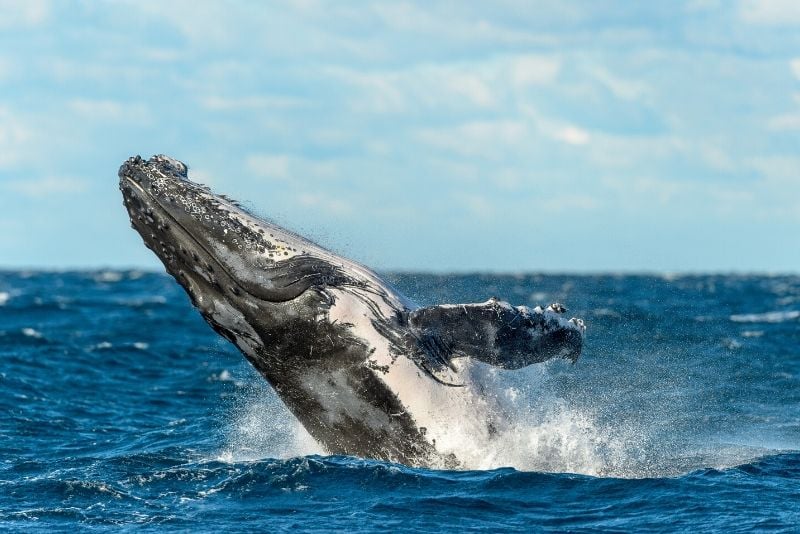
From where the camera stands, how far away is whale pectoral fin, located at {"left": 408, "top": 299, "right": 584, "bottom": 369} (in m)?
11.6

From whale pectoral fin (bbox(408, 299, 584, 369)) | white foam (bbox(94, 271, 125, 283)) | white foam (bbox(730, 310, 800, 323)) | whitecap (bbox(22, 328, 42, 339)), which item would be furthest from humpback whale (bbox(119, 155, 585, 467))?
white foam (bbox(94, 271, 125, 283))

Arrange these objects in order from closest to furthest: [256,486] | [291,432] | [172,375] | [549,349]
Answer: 1. [256,486]
2. [549,349]
3. [291,432]
4. [172,375]

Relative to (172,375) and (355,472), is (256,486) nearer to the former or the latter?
(355,472)

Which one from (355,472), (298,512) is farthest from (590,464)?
(298,512)

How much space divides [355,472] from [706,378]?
9.81 m

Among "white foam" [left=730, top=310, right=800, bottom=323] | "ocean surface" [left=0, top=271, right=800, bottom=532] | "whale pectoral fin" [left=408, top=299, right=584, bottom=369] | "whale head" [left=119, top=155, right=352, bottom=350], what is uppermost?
"whale head" [left=119, top=155, right=352, bottom=350]

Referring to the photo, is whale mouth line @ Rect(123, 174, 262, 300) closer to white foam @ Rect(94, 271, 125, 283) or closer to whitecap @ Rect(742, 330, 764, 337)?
whitecap @ Rect(742, 330, 764, 337)

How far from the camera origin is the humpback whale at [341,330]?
38.5 feet

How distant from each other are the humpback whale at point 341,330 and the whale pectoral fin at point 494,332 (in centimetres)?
1

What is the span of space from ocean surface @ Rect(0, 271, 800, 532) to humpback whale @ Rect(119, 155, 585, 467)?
424mm

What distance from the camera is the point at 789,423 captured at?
1523 cm

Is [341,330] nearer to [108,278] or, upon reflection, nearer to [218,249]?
[218,249]

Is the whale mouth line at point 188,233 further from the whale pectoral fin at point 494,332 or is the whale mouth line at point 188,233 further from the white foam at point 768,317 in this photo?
the white foam at point 768,317

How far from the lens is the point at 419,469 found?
11578 mm
